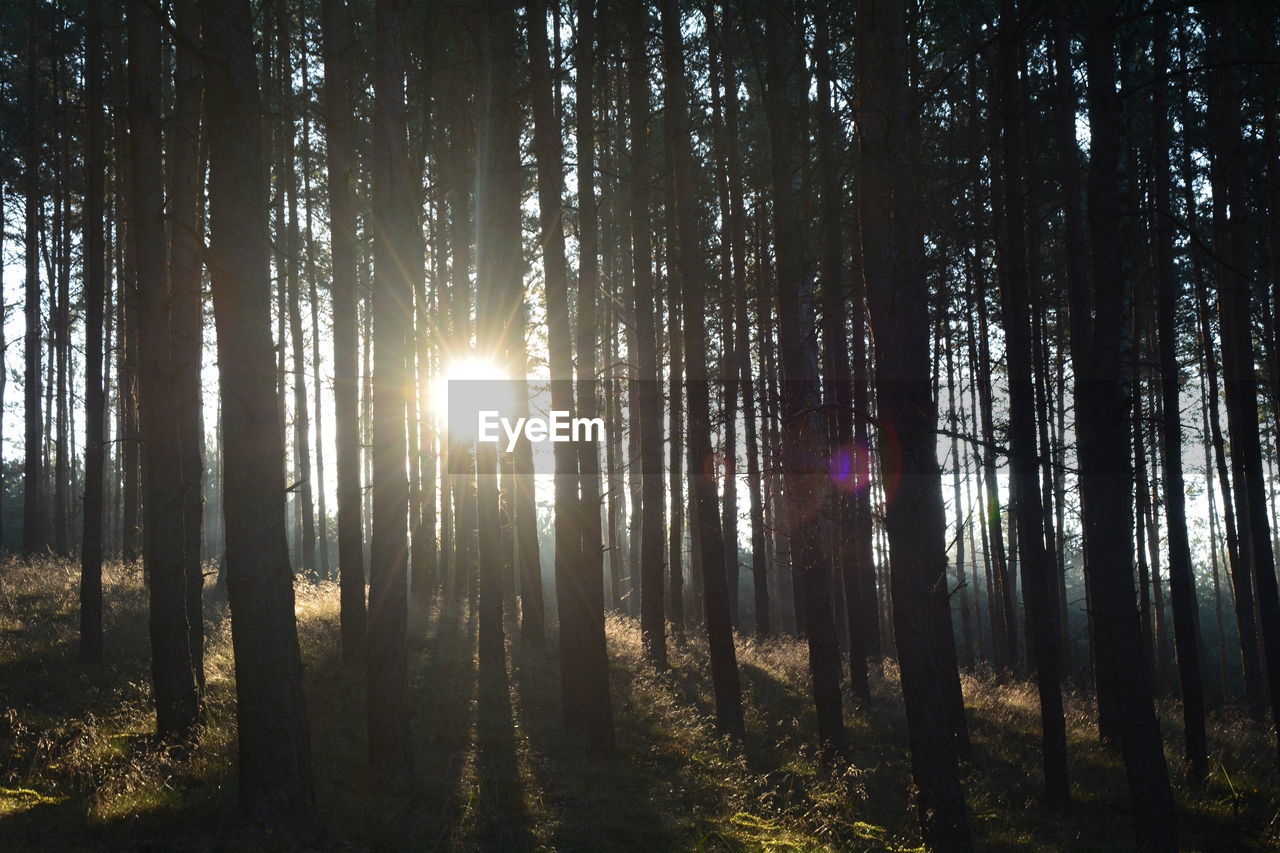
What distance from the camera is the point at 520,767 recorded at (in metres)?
9.76

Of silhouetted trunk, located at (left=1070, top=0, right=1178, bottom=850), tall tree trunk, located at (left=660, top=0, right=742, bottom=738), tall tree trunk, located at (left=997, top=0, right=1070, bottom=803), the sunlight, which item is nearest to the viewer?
silhouetted trunk, located at (left=1070, top=0, right=1178, bottom=850)

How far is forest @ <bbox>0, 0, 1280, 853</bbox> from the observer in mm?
7477

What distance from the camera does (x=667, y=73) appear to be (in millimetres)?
12430

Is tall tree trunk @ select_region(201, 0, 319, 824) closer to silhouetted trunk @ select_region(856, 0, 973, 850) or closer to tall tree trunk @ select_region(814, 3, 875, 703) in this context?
silhouetted trunk @ select_region(856, 0, 973, 850)

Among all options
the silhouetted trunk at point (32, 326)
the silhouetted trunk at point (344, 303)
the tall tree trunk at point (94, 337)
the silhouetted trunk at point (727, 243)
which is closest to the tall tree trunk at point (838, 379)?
the silhouetted trunk at point (727, 243)

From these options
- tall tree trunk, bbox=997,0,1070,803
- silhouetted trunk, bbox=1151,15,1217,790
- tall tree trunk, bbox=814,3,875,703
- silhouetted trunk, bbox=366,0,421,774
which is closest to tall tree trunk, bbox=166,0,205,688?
silhouetted trunk, bbox=366,0,421,774

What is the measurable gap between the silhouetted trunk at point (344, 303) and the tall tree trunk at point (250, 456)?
3013 millimetres

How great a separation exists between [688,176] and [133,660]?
Result: 33.4ft

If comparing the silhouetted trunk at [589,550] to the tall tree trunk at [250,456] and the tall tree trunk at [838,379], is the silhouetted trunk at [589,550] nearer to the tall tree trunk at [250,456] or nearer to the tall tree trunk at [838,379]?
the tall tree trunk at [838,379]

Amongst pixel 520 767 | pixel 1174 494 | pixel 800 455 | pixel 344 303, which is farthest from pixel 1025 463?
pixel 344 303

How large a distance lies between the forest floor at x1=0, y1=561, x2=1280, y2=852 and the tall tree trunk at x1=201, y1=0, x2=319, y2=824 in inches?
19.1

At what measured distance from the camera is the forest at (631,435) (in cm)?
748

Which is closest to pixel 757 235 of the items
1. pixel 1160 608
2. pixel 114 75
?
pixel 114 75

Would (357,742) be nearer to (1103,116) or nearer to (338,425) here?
(338,425)
